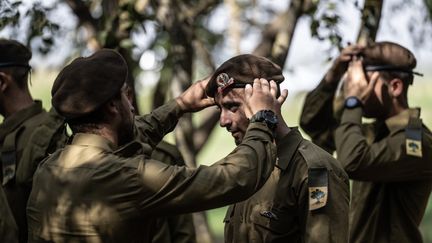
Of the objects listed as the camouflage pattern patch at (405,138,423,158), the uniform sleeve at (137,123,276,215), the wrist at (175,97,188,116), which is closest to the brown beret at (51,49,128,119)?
the uniform sleeve at (137,123,276,215)

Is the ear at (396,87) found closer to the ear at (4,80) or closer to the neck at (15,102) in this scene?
the neck at (15,102)

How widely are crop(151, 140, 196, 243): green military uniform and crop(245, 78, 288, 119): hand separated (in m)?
1.86

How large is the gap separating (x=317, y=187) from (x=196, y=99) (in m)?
1.16

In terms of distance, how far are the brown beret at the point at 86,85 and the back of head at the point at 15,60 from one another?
2.03m

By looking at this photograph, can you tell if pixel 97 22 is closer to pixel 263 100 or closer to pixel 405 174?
pixel 405 174

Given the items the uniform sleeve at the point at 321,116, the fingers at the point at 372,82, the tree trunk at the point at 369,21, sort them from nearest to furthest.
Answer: the fingers at the point at 372,82 < the uniform sleeve at the point at 321,116 < the tree trunk at the point at 369,21

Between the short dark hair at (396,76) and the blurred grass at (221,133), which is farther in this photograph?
the blurred grass at (221,133)

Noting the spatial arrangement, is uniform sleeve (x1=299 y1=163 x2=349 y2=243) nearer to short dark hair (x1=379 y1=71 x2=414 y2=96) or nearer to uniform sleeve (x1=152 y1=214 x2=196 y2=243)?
uniform sleeve (x1=152 y1=214 x2=196 y2=243)

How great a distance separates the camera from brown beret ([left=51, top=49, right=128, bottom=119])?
13.6 ft

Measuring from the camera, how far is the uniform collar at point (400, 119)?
6.06 meters

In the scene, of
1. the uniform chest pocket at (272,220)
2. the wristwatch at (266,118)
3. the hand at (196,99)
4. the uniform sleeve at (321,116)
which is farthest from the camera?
the uniform sleeve at (321,116)

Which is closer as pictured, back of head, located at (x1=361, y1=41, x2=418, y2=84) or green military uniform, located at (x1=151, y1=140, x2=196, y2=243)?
green military uniform, located at (x1=151, y1=140, x2=196, y2=243)

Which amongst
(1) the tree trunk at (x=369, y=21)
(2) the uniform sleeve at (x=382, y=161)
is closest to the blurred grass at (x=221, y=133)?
(1) the tree trunk at (x=369, y=21)

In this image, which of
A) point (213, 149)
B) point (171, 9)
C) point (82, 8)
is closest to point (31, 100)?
point (82, 8)
